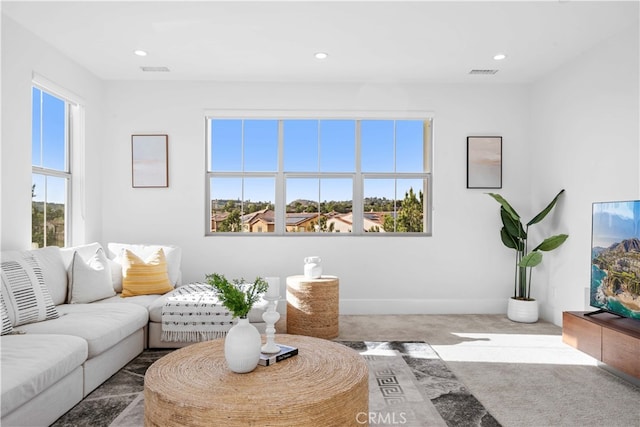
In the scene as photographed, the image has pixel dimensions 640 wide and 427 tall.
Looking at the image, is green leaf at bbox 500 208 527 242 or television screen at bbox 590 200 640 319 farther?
green leaf at bbox 500 208 527 242

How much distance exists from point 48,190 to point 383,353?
11.3ft

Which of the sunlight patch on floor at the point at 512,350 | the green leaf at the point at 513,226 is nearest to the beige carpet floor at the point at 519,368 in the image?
the sunlight patch on floor at the point at 512,350

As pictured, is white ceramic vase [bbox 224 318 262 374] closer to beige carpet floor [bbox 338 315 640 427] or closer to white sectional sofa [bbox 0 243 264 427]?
white sectional sofa [bbox 0 243 264 427]

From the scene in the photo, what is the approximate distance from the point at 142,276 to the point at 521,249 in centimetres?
392

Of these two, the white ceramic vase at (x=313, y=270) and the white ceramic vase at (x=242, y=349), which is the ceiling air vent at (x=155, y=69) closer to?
the white ceramic vase at (x=313, y=270)

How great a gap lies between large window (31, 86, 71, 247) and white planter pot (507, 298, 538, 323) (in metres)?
4.75

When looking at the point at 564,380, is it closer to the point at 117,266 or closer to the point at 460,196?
the point at 460,196

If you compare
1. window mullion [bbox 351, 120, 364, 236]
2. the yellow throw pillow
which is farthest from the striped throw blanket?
window mullion [bbox 351, 120, 364, 236]

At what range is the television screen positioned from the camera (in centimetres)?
282

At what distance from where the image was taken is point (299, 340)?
2.49 m

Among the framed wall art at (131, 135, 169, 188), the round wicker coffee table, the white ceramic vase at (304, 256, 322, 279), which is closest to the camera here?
the round wicker coffee table

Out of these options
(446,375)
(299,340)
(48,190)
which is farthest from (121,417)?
(48,190)

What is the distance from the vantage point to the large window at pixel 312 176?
16.1 feet

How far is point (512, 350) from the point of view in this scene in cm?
350
